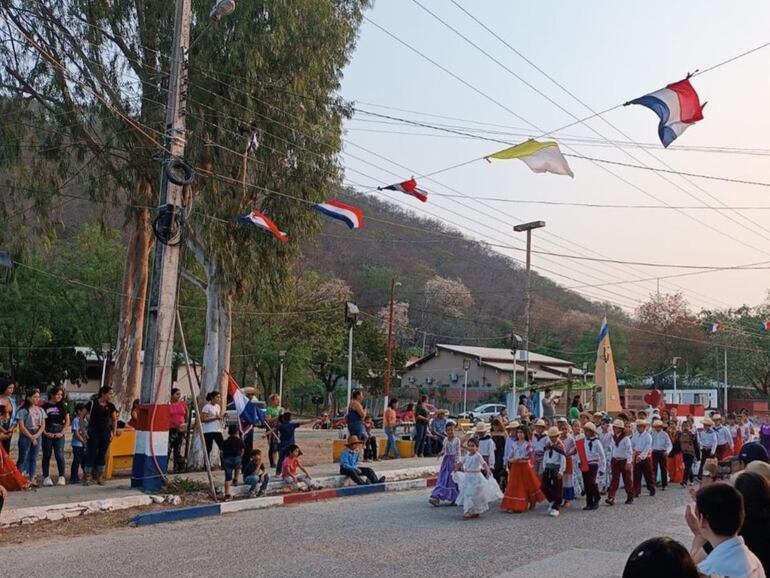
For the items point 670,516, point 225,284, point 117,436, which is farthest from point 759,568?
point 225,284

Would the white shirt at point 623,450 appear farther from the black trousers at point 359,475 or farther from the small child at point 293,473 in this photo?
the small child at point 293,473

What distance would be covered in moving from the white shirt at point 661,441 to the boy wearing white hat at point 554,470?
4.37m

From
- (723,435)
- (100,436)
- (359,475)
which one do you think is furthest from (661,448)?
(100,436)

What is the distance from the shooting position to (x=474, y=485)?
13844 millimetres

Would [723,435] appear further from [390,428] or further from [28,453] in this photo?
[28,453]

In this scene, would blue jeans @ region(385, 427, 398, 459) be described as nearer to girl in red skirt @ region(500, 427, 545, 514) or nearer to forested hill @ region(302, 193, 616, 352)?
girl in red skirt @ region(500, 427, 545, 514)

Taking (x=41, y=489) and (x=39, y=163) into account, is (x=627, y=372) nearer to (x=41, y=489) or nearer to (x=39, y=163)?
(x=39, y=163)

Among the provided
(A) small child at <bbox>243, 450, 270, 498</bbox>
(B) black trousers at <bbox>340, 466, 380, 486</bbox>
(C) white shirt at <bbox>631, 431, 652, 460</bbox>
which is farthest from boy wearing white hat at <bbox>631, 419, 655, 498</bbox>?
(A) small child at <bbox>243, 450, 270, 498</bbox>

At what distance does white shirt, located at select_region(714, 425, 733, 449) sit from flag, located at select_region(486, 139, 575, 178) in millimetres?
9049

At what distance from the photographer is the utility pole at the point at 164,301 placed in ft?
48.6

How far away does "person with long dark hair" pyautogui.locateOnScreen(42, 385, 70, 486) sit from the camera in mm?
15297

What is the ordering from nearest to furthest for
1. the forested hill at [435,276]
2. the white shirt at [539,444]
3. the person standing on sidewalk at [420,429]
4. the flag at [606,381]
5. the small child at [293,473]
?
1. the white shirt at [539,444]
2. the small child at [293,473]
3. the person standing on sidewalk at [420,429]
4. the flag at [606,381]
5. the forested hill at [435,276]

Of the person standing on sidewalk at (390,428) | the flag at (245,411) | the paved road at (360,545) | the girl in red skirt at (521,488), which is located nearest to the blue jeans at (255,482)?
the paved road at (360,545)

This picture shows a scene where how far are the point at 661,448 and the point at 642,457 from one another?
1.74 meters
